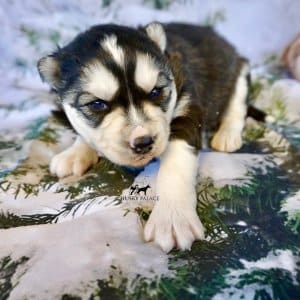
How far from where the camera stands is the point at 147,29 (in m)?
2.39

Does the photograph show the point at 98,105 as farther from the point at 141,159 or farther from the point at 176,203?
the point at 176,203

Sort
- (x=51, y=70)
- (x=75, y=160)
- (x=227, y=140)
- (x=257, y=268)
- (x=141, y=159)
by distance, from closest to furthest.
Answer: (x=257, y=268), (x=141, y=159), (x=51, y=70), (x=75, y=160), (x=227, y=140)

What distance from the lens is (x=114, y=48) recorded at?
214cm

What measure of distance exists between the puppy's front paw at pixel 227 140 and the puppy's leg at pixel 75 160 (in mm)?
615

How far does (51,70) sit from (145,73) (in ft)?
1.57

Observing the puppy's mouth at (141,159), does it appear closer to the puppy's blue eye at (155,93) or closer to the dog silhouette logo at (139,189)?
the dog silhouette logo at (139,189)

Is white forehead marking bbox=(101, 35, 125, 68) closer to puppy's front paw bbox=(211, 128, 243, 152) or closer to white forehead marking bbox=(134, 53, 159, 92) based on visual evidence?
white forehead marking bbox=(134, 53, 159, 92)

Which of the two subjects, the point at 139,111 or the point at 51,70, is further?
the point at 51,70

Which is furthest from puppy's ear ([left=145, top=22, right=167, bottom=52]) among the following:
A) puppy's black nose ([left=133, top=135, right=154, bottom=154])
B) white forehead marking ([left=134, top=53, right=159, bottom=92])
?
puppy's black nose ([left=133, top=135, right=154, bottom=154])

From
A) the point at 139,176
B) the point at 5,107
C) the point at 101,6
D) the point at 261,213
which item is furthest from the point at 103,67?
the point at 101,6

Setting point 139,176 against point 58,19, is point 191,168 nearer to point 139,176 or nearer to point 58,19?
point 139,176

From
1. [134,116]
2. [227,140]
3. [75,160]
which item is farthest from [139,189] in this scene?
[227,140]

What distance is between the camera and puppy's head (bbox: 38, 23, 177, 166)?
2061 millimetres

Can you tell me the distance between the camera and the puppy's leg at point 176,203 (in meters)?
1.86
